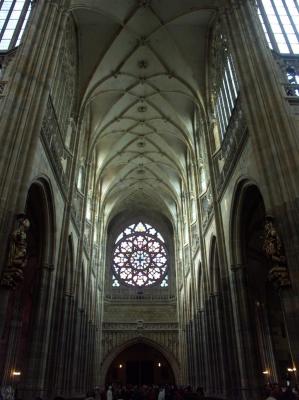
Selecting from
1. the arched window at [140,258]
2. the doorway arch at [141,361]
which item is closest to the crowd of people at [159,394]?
the doorway arch at [141,361]

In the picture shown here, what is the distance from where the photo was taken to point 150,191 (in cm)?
3338

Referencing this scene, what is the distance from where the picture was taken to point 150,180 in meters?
32.0

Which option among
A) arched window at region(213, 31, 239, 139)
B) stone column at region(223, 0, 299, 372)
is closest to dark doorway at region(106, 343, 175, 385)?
arched window at region(213, 31, 239, 139)

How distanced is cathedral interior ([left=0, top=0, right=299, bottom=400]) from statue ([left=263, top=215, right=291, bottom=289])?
3 centimetres

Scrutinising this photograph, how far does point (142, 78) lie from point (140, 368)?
24.5 meters

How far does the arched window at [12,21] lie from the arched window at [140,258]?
77.0ft

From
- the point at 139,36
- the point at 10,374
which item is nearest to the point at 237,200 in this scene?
the point at 139,36

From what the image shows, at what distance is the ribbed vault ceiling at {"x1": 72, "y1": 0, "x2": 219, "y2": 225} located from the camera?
61.6 feet

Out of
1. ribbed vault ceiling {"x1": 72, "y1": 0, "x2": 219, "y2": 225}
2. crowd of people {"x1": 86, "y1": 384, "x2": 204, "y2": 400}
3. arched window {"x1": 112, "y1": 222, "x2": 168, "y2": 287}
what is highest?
ribbed vault ceiling {"x1": 72, "y1": 0, "x2": 219, "y2": 225}

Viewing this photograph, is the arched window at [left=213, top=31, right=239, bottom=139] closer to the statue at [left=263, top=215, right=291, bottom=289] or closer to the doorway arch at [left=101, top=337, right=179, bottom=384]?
the statue at [left=263, top=215, right=291, bottom=289]

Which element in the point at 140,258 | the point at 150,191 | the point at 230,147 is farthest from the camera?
the point at 140,258

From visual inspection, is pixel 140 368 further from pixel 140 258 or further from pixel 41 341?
pixel 41 341

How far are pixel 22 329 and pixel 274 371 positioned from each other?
50.2ft

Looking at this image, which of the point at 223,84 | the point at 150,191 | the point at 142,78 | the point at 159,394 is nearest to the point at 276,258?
the point at 159,394
